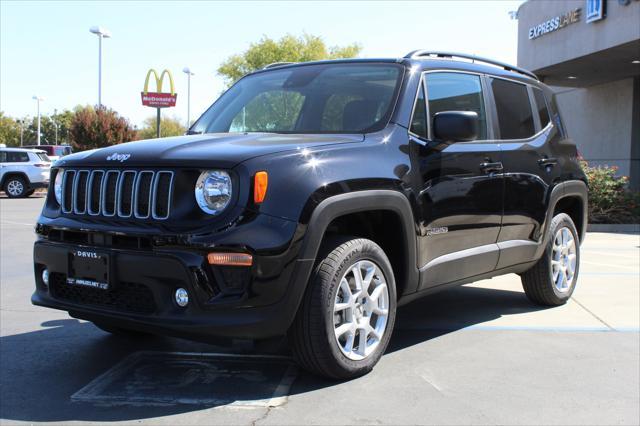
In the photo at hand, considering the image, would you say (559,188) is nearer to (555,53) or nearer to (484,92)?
(484,92)

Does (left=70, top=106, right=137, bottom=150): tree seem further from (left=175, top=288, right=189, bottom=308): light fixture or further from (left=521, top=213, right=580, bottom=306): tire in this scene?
(left=175, top=288, right=189, bottom=308): light fixture

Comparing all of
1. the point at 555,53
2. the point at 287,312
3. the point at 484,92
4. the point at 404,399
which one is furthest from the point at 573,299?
the point at 555,53

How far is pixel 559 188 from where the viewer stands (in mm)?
5785

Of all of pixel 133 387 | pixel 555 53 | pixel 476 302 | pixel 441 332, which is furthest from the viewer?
pixel 555 53

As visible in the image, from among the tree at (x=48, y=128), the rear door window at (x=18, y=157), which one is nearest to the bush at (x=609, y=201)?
the rear door window at (x=18, y=157)

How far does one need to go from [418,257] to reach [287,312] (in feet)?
3.70

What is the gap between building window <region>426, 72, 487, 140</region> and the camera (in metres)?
4.71

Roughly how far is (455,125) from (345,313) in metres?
1.39

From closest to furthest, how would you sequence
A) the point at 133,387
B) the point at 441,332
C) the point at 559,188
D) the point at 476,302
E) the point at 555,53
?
the point at 133,387, the point at 441,332, the point at 559,188, the point at 476,302, the point at 555,53

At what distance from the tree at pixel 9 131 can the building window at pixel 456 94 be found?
76.9 m

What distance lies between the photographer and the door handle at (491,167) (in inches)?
190

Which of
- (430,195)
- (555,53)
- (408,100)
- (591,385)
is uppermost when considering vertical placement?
(555,53)

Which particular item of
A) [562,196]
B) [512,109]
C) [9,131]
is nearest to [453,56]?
[512,109]

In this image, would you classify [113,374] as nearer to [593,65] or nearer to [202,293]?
[202,293]
